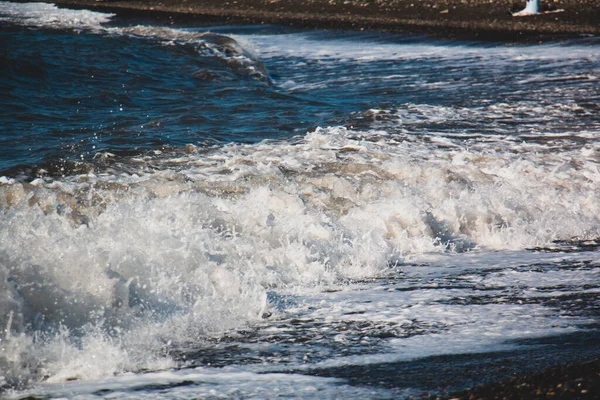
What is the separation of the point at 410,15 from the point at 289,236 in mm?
20918

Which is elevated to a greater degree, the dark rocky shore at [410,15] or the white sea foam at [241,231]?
the dark rocky shore at [410,15]

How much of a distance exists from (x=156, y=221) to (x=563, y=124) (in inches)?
273

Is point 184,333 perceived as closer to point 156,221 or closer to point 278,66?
point 156,221

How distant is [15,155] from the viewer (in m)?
8.41

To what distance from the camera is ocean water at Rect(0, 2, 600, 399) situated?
3703 mm

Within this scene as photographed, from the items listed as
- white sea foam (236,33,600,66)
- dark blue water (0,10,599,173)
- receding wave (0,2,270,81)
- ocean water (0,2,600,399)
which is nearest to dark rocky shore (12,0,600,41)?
white sea foam (236,33,600,66)

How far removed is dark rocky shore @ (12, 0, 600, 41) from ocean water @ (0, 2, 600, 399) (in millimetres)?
8976

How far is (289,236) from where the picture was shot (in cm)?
574

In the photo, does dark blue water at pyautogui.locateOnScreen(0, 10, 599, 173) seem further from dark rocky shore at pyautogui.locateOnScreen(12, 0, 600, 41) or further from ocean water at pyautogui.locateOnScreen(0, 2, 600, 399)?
dark rocky shore at pyautogui.locateOnScreen(12, 0, 600, 41)

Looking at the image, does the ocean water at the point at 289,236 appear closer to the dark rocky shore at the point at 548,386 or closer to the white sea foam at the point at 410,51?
the dark rocky shore at the point at 548,386

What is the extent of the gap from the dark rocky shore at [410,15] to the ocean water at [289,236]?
898 cm

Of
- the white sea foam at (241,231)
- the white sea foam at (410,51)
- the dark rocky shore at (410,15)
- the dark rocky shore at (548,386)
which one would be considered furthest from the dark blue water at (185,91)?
the dark rocky shore at (548,386)

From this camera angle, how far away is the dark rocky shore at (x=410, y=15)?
21688mm

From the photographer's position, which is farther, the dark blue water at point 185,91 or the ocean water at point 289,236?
the dark blue water at point 185,91
